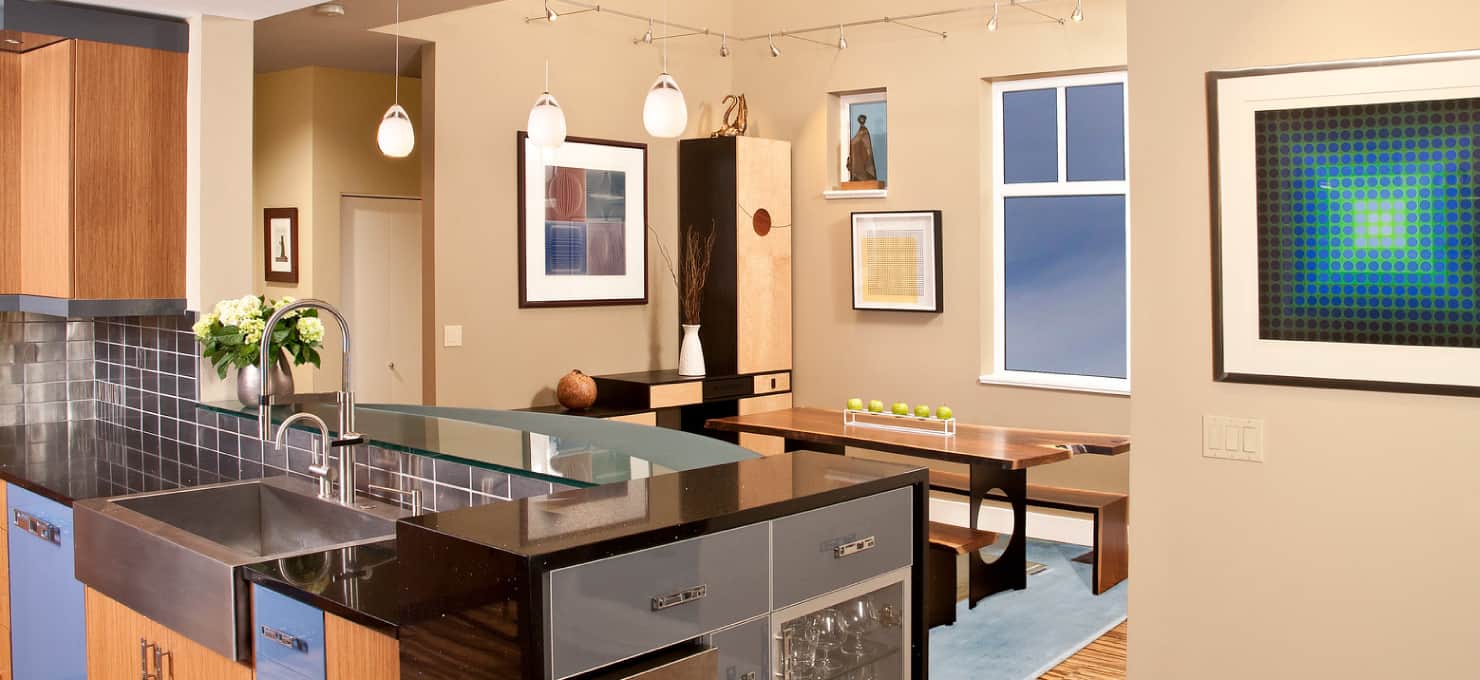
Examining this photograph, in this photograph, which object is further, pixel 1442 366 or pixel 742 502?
pixel 1442 366

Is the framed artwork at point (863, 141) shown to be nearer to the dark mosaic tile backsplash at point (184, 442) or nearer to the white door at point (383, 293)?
the white door at point (383, 293)

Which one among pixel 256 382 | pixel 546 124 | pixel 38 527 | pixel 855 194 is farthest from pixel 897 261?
pixel 38 527

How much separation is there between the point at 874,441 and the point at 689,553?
133 inches

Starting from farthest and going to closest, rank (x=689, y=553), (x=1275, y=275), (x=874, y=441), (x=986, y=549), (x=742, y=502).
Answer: (x=986, y=549) → (x=874, y=441) → (x=1275, y=275) → (x=742, y=502) → (x=689, y=553)

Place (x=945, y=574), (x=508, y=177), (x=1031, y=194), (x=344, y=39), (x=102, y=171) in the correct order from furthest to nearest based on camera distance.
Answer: (x=1031, y=194) → (x=508, y=177) → (x=344, y=39) → (x=945, y=574) → (x=102, y=171)

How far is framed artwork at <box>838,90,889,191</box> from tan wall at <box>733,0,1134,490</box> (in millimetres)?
80

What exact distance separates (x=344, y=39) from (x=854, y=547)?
4792mm

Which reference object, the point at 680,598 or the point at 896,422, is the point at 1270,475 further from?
the point at 896,422

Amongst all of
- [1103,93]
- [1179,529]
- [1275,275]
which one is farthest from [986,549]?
[1275,275]

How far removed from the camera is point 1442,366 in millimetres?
2645

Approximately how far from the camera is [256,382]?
3512 millimetres

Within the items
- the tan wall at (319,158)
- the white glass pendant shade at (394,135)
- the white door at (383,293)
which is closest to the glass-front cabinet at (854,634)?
the white glass pendant shade at (394,135)

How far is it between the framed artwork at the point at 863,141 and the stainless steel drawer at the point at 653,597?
5122 millimetres

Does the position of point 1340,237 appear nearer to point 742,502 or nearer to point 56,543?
point 742,502
